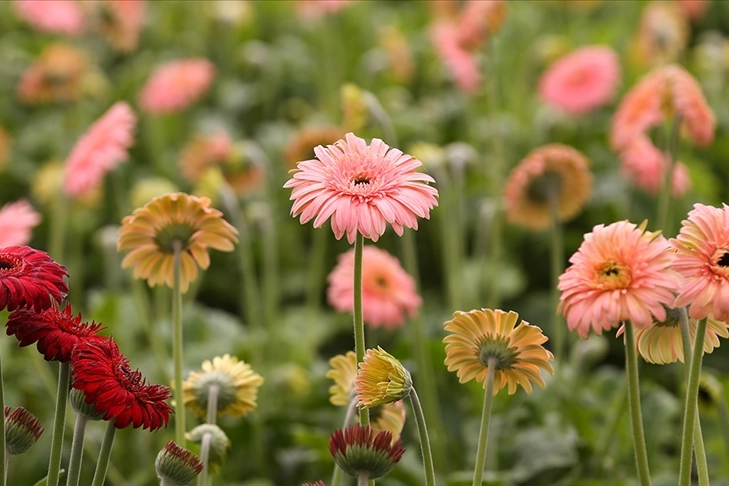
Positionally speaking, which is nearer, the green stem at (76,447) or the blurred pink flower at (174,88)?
the green stem at (76,447)

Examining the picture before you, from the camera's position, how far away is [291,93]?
3.55 m

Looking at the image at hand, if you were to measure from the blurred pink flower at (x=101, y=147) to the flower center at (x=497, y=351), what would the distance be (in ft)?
2.76

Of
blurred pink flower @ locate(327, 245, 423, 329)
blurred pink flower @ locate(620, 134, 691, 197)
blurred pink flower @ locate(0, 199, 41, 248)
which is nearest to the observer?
blurred pink flower @ locate(0, 199, 41, 248)

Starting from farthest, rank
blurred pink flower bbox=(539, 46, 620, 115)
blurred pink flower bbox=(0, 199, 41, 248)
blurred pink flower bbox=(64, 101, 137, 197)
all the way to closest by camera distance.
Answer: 1. blurred pink flower bbox=(539, 46, 620, 115)
2. blurred pink flower bbox=(64, 101, 137, 197)
3. blurred pink flower bbox=(0, 199, 41, 248)

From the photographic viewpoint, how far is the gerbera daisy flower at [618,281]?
0.83 meters

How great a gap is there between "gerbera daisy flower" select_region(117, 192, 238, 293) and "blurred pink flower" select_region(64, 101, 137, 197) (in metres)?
0.47

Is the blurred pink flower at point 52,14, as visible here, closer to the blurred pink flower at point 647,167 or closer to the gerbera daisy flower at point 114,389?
the blurred pink flower at point 647,167

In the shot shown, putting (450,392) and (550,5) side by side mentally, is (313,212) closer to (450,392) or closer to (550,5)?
(450,392)

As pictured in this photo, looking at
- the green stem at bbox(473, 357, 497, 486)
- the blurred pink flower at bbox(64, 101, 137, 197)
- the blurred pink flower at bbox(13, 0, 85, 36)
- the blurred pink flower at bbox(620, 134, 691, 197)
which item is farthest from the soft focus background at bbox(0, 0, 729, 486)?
the green stem at bbox(473, 357, 497, 486)

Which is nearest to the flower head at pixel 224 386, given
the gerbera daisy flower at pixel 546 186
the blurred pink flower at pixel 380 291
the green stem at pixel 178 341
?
the green stem at pixel 178 341

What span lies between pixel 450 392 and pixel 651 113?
2.24ft

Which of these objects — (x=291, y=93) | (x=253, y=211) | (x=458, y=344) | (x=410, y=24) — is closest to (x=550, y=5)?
(x=410, y=24)

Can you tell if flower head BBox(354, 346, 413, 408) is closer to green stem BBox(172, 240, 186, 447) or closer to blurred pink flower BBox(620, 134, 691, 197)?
green stem BBox(172, 240, 186, 447)

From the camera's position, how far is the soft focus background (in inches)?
70.9
